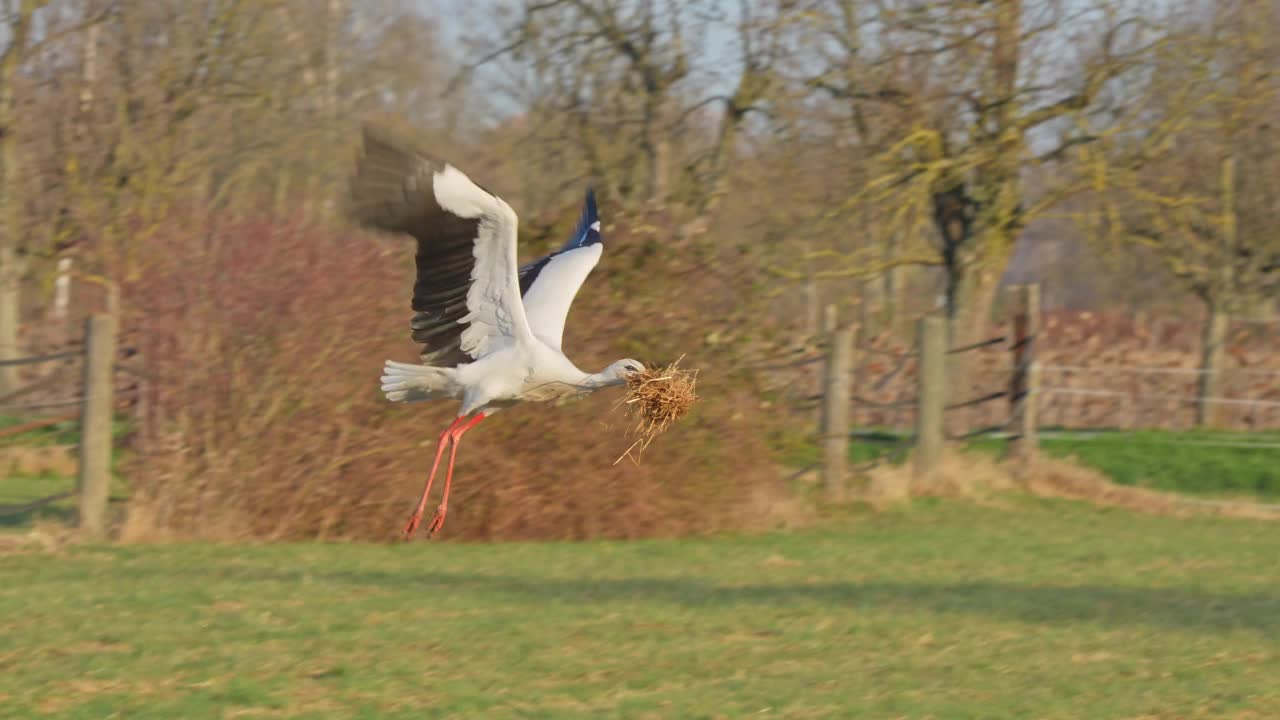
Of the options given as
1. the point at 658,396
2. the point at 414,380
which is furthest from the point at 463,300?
the point at 658,396

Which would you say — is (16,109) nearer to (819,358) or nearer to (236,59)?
(236,59)

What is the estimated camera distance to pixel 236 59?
21172 millimetres

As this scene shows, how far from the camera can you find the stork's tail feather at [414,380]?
24.8ft

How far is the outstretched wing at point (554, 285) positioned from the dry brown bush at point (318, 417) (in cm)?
312

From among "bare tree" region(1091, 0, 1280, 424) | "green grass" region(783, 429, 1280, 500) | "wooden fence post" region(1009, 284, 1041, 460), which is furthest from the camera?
"green grass" region(783, 429, 1280, 500)

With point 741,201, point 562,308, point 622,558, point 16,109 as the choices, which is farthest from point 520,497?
→ point 16,109

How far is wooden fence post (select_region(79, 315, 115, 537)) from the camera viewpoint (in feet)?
38.5

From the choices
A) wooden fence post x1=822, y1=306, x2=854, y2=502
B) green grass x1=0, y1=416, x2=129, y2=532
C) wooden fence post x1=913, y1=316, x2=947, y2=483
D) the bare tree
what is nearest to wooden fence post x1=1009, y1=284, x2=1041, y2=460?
wooden fence post x1=913, y1=316, x2=947, y2=483

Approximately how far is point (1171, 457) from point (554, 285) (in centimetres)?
1197

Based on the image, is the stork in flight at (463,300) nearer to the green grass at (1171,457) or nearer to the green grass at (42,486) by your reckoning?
the green grass at (42,486)

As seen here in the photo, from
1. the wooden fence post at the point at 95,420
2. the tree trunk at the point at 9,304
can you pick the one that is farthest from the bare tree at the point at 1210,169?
the tree trunk at the point at 9,304

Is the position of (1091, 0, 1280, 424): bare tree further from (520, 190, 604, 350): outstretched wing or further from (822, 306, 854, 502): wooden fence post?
(520, 190, 604, 350): outstretched wing

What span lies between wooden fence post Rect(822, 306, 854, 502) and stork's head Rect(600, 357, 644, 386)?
732 centimetres

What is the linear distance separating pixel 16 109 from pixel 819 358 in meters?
10.9
